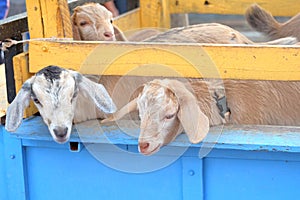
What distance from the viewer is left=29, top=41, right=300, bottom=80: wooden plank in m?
2.40

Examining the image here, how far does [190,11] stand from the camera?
4379mm

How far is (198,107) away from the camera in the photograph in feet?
8.02

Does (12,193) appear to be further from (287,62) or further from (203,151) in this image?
(287,62)

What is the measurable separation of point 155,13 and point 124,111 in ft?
6.38

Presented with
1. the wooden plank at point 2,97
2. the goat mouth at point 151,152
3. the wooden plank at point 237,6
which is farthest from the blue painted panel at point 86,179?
the wooden plank at point 237,6

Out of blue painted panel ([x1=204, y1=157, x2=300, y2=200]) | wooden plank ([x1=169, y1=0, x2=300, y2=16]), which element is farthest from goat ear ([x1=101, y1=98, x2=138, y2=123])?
wooden plank ([x1=169, y1=0, x2=300, y2=16])

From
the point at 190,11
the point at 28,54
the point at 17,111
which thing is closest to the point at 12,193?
the point at 17,111

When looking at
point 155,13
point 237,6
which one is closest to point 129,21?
point 155,13

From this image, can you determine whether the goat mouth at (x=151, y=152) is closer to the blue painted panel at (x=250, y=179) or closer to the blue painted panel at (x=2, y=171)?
the blue painted panel at (x=250, y=179)

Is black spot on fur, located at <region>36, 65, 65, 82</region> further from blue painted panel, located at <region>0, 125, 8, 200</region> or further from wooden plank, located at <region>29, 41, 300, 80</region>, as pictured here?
blue painted panel, located at <region>0, 125, 8, 200</region>

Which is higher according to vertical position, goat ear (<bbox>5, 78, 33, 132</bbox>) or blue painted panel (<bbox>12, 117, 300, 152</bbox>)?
goat ear (<bbox>5, 78, 33, 132</bbox>)

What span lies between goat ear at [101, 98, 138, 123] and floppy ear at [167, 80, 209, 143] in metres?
0.17

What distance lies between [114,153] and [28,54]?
588 millimetres

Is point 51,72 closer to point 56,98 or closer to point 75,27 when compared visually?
point 56,98
